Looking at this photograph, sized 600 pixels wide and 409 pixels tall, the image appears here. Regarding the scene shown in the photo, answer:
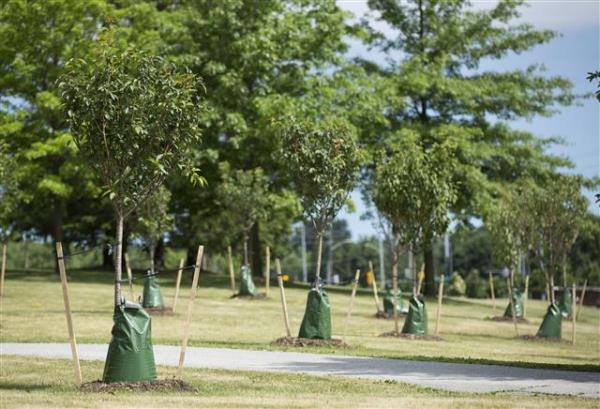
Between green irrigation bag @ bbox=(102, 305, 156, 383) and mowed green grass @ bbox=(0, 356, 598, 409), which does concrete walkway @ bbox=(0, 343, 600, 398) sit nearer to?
mowed green grass @ bbox=(0, 356, 598, 409)

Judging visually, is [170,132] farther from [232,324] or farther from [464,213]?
[464,213]

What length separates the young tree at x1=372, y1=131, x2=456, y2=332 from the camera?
24781 millimetres

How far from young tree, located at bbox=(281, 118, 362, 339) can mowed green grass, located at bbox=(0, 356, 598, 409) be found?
7275mm

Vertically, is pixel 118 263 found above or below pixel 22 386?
above

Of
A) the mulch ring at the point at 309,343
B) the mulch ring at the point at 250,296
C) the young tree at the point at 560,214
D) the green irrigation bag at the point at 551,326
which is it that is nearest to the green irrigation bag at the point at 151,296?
the mulch ring at the point at 250,296

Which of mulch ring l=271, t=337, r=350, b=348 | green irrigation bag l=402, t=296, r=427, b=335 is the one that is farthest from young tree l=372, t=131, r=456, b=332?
mulch ring l=271, t=337, r=350, b=348

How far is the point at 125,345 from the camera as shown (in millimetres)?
12359

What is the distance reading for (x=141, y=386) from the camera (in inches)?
485

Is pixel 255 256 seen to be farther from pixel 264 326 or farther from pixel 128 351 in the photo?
pixel 128 351

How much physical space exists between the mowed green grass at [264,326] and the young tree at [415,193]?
2.66 metres

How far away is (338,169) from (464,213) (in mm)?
23593

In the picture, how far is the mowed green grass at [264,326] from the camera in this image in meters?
20.3

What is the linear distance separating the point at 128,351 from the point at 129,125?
276 cm

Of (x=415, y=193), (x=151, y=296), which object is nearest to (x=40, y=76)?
(x=151, y=296)
